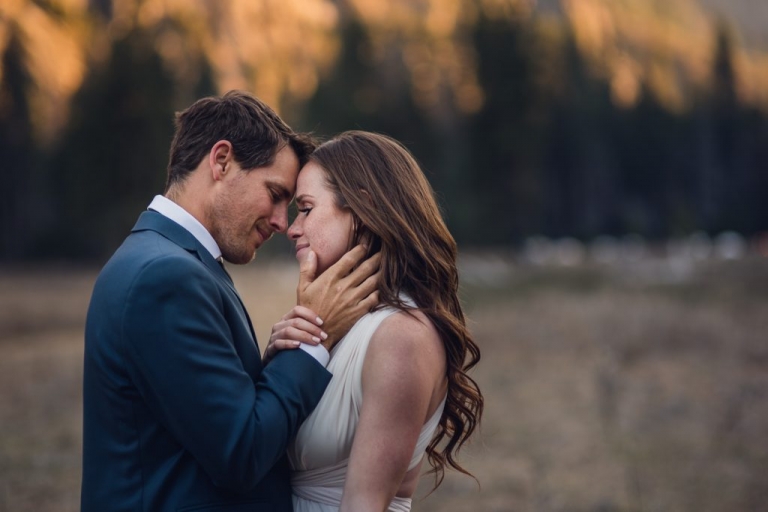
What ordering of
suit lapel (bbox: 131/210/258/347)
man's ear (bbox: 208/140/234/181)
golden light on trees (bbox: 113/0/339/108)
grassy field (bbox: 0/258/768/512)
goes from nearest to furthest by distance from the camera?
suit lapel (bbox: 131/210/258/347) → man's ear (bbox: 208/140/234/181) → grassy field (bbox: 0/258/768/512) → golden light on trees (bbox: 113/0/339/108)

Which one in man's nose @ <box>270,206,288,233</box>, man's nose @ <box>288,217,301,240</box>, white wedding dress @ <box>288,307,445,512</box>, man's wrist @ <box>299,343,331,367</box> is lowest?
white wedding dress @ <box>288,307,445,512</box>

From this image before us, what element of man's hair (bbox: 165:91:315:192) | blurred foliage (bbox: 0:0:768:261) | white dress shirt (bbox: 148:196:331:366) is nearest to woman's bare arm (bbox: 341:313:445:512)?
white dress shirt (bbox: 148:196:331:366)

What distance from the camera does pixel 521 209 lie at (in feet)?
148

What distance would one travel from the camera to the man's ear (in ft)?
9.48

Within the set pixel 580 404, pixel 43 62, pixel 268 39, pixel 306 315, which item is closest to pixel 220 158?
pixel 306 315

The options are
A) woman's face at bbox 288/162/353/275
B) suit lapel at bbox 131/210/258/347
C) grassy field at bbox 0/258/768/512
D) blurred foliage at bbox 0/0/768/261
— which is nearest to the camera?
suit lapel at bbox 131/210/258/347

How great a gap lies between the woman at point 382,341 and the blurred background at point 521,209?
2289 mm

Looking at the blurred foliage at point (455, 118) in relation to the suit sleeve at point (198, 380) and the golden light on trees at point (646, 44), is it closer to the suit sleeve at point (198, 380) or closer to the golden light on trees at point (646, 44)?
the golden light on trees at point (646, 44)

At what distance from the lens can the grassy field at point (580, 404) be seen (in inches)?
313

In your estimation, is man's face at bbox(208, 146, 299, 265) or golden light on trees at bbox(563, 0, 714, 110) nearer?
man's face at bbox(208, 146, 299, 265)

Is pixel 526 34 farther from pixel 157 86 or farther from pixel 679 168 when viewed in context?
pixel 679 168

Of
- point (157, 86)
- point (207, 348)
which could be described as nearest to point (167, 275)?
point (207, 348)

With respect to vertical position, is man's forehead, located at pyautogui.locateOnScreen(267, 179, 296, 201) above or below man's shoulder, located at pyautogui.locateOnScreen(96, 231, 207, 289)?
above

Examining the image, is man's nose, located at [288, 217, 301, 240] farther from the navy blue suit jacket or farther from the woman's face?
the navy blue suit jacket
